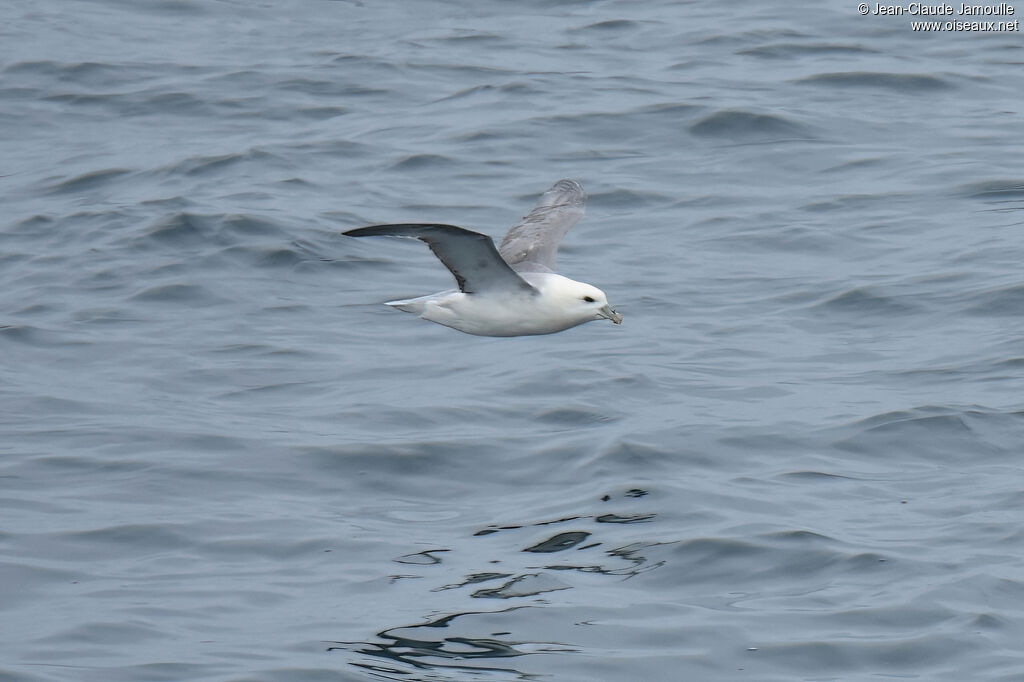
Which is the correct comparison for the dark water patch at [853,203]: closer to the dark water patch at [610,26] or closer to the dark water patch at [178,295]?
the dark water patch at [178,295]

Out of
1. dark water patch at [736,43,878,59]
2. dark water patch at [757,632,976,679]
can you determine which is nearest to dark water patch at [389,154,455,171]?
dark water patch at [736,43,878,59]

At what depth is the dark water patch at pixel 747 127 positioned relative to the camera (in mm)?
16938

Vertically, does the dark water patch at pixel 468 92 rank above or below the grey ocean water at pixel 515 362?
above

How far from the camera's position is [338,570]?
923cm

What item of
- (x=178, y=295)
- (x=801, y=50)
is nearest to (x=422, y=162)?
(x=178, y=295)

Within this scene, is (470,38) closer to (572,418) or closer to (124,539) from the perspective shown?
(572,418)

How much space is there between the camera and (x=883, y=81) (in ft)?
60.5

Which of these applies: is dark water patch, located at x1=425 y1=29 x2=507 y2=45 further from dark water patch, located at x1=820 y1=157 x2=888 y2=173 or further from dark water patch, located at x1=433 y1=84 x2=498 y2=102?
dark water patch, located at x1=820 y1=157 x2=888 y2=173

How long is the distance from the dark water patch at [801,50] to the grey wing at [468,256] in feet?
35.4

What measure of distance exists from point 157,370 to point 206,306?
137cm

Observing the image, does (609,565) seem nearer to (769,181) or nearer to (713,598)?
(713,598)

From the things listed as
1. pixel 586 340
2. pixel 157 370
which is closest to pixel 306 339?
pixel 157 370

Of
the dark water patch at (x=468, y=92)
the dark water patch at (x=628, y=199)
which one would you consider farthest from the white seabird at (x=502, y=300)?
the dark water patch at (x=468, y=92)

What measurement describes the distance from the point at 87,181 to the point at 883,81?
8.37m
